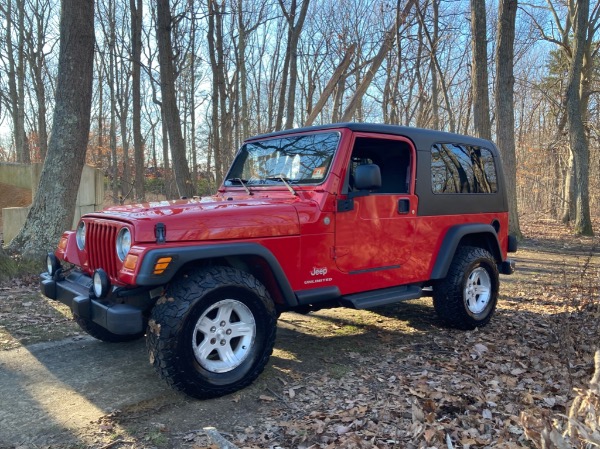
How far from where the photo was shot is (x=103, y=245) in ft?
12.0

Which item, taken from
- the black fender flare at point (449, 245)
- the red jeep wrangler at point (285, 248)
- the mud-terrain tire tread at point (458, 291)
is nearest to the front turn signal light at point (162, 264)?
the red jeep wrangler at point (285, 248)

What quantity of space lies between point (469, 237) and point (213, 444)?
3.79 m

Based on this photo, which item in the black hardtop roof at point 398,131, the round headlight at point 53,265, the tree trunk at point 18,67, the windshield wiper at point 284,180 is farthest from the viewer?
the tree trunk at point 18,67

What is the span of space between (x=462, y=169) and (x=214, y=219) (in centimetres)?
316

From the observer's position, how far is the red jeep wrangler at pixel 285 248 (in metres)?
3.26

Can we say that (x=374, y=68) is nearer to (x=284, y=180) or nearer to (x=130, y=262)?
(x=284, y=180)

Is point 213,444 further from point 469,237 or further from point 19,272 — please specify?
point 19,272

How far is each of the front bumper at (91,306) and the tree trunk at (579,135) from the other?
14.7 m

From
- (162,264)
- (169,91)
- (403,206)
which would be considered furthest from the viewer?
(169,91)

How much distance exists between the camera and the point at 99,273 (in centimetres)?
336

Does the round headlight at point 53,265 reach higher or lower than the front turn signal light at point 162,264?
Answer: lower

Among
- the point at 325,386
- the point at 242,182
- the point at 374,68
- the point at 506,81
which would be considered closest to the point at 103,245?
the point at 242,182

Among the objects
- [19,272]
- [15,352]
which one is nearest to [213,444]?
[15,352]

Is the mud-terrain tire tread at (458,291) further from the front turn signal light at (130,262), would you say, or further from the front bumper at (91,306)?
the front turn signal light at (130,262)
